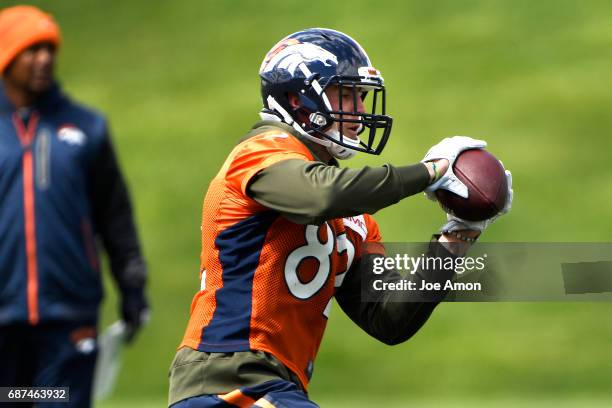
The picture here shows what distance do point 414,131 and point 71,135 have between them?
8.52 metres

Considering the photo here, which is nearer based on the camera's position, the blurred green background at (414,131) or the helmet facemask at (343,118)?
the helmet facemask at (343,118)

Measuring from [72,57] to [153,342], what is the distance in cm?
470

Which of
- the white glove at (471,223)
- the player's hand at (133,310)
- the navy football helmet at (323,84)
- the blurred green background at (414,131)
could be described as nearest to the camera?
the white glove at (471,223)

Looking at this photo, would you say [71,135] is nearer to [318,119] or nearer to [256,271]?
[318,119]

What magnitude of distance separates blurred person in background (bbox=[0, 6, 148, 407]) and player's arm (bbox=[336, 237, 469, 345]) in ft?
3.58

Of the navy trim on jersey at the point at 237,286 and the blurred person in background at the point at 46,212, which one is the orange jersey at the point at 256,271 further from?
the blurred person in background at the point at 46,212

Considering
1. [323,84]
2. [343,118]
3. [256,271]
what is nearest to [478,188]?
[343,118]

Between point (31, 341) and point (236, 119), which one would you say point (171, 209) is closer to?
point (236, 119)

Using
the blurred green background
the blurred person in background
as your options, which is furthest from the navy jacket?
the blurred green background

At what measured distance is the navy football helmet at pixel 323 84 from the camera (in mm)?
4207

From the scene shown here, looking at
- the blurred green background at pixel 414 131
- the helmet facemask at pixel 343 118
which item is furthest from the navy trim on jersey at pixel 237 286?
the blurred green background at pixel 414 131

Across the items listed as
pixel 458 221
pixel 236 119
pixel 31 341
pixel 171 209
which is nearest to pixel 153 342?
pixel 171 209

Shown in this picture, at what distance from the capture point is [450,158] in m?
4.02

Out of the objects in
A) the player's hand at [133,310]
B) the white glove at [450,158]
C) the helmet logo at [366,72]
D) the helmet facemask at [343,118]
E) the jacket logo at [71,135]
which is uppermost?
the jacket logo at [71,135]
